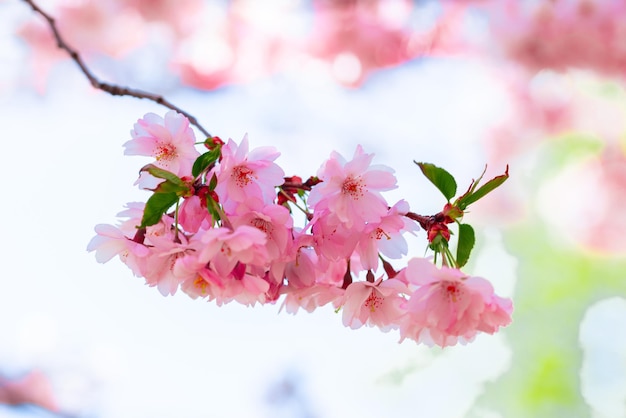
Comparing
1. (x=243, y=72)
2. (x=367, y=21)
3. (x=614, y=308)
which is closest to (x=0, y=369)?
(x=243, y=72)

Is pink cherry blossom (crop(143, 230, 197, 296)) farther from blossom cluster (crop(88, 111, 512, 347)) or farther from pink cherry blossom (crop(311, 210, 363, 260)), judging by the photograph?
pink cherry blossom (crop(311, 210, 363, 260))

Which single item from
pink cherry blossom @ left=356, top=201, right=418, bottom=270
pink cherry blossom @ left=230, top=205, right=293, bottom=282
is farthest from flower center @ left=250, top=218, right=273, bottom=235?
pink cherry blossom @ left=356, top=201, right=418, bottom=270

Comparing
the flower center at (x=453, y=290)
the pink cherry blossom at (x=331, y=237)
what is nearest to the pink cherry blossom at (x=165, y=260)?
the pink cherry blossom at (x=331, y=237)

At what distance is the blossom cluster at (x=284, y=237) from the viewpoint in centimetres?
63

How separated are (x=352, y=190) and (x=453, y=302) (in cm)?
15

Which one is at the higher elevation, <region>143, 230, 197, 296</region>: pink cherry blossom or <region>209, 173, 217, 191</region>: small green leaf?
<region>209, 173, 217, 191</region>: small green leaf

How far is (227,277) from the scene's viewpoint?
640 mm

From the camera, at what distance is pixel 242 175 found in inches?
26.2

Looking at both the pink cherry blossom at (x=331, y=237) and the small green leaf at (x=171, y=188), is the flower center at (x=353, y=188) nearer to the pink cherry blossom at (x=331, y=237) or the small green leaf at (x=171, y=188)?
the pink cherry blossom at (x=331, y=237)

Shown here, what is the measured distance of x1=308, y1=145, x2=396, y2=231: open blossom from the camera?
2.18 feet

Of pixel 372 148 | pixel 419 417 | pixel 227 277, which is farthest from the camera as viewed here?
pixel 372 148

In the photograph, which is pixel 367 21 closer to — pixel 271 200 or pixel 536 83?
pixel 536 83

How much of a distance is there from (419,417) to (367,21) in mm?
1316

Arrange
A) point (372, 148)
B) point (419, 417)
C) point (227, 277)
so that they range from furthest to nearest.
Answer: point (372, 148) < point (419, 417) < point (227, 277)
